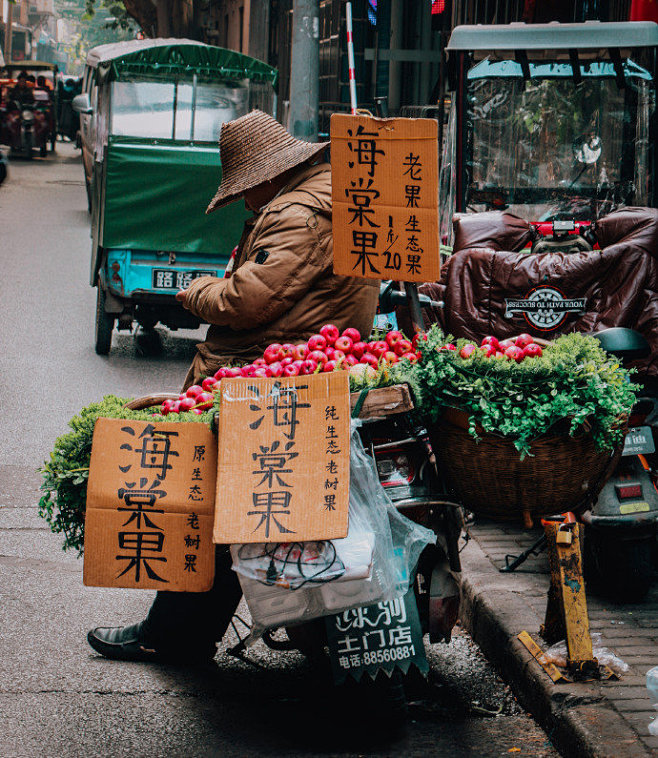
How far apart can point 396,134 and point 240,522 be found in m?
1.46

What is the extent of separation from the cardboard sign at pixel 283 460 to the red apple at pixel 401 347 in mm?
661

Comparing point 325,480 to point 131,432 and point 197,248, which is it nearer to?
point 131,432

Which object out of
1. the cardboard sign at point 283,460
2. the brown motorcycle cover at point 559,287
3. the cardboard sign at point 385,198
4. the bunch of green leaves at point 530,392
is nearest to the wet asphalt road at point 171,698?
the cardboard sign at point 283,460

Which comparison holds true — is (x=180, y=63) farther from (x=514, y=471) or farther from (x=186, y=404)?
(x=514, y=471)

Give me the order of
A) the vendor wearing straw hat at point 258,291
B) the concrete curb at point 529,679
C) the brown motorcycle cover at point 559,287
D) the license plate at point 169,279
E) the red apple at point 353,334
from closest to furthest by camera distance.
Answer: the concrete curb at point 529,679 < the red apple at point 353,334 < the vendor wearing straw hat at point 258,291 < the brown motorcycle cover at point 559,287 < the license plate at point 169,279

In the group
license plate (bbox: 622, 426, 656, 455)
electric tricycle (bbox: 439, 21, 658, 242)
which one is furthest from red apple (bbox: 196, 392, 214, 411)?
electric tricycle (bbox: 439, 21, 658, 242)

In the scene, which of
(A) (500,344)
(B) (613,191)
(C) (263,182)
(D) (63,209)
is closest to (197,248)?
(B) (613,191)

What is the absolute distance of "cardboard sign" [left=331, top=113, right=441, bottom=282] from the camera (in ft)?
12.1

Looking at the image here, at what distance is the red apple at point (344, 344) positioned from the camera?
12.2 feet

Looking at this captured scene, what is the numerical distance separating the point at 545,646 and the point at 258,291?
65.2 inches

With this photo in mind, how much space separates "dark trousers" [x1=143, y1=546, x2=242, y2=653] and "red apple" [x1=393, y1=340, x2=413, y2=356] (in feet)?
3.07

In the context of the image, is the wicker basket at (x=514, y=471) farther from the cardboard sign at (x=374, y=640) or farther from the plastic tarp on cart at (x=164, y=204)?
the plastic tarp on cart at (x=164, y=204)

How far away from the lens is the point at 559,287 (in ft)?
17.5

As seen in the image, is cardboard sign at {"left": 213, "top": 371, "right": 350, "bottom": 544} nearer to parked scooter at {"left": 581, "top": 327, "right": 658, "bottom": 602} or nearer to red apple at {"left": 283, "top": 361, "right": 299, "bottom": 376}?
red apple at {"left": 283, "top": 361, "right": 299, "bottom": 376}
